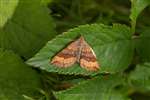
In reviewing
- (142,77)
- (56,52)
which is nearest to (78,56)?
(56,52)

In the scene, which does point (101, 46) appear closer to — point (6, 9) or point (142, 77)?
point (142, 77)

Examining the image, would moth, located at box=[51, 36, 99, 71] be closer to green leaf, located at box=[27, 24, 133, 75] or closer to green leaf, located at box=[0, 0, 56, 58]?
green leaf, located at box=[27, 24, 133, 75]

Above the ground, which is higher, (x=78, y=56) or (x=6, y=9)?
(x=6, y=9)

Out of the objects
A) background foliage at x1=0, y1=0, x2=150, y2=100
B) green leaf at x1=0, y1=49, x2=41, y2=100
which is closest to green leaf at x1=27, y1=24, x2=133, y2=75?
background foliage at x1=0, y1=0, x2=150, y2=100

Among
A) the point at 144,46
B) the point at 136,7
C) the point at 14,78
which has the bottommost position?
the point at 14,78

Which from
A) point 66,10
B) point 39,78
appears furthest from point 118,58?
point 66,10

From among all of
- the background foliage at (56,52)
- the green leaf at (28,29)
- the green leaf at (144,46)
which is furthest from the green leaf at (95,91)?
the green leaf at (28,29)
